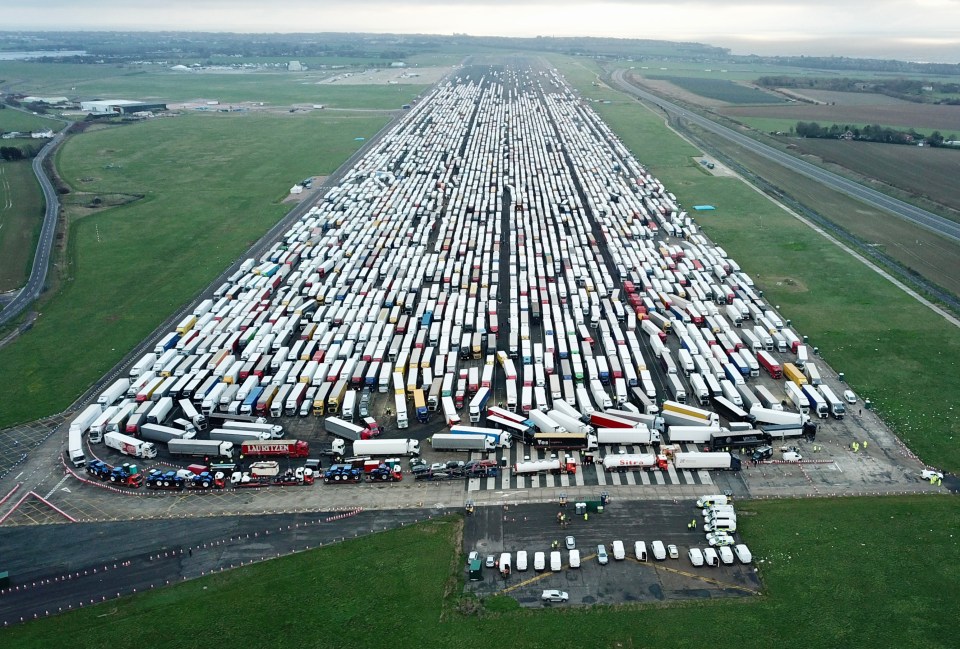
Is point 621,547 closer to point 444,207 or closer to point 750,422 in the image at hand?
point 750,422

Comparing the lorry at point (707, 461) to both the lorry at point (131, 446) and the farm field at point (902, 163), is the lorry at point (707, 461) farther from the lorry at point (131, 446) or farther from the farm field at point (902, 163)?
the farm field at point (902, 163)

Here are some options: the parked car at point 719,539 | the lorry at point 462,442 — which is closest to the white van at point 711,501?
the parked car at point 719,539

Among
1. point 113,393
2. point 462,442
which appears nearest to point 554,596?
point 462,442

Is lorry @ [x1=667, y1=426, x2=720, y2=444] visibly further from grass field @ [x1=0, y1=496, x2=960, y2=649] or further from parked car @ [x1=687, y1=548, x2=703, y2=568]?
parked car @ [x1=687, y1=548, x2=703, y2=568]

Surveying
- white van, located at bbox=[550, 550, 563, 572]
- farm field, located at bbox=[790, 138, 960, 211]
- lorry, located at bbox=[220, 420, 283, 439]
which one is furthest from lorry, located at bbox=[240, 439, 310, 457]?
farm field, located at bbox=[790, 138, 960, 211]

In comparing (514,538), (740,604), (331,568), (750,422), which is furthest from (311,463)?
(750,422)

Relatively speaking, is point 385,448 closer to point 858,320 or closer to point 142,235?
point 858,320
